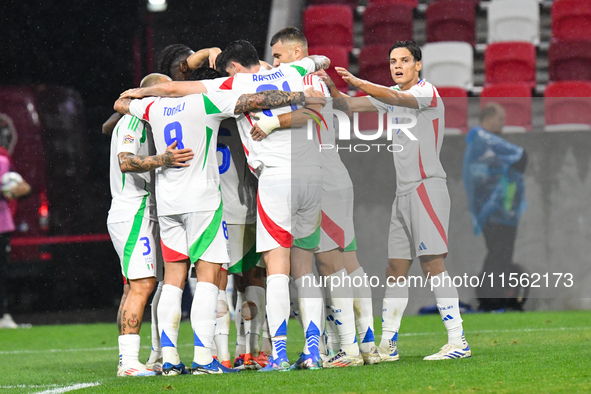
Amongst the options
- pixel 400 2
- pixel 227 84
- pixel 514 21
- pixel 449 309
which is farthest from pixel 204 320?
pixel 400 2

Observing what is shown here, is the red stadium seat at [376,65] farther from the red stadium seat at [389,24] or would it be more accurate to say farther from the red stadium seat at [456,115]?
the red stadium seat at [456,115]

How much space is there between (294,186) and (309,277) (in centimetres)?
51

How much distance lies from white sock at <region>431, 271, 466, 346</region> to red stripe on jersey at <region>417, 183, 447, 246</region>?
0.27m

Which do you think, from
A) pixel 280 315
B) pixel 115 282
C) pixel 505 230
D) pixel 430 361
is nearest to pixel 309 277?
pixel 280 315

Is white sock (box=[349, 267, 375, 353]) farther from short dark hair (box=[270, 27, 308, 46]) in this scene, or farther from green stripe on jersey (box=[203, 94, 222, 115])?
short dark hair (box=[270, 27, 308, 46])

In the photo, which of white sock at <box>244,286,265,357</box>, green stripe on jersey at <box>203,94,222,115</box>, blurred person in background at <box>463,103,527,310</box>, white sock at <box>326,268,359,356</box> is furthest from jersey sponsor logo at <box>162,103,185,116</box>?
blurred person in background at <box>463,103,527,310</box>

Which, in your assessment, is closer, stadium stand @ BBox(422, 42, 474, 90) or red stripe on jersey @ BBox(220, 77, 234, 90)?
red stripe on jersey @ BBox(220, 77, 234, 90)

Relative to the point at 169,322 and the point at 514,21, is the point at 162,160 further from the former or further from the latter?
the point at 514,21

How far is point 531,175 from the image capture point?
8172mm

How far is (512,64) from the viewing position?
9.80 meters

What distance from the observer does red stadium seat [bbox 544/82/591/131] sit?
8.88 meters

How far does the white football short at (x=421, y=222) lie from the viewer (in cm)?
460

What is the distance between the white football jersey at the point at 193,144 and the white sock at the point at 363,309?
98 centimetres

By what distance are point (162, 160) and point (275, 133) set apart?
643mm
